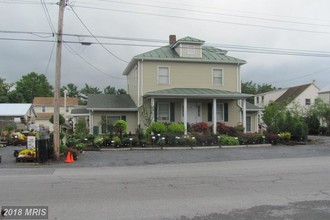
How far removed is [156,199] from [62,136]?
1363cm

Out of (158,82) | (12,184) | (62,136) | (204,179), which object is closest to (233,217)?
(204,179)

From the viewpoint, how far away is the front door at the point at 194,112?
31.7 m

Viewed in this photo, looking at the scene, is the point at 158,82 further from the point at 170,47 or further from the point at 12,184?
the point at 12,184

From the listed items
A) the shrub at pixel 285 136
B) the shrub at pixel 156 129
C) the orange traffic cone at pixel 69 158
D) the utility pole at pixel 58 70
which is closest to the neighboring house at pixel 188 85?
the shrub at pixel 156 129

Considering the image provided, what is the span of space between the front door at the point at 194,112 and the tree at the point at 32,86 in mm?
78349

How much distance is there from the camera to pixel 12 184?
10594mm

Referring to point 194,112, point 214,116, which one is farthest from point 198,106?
point 214,116

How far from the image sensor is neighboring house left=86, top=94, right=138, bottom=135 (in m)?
30.7

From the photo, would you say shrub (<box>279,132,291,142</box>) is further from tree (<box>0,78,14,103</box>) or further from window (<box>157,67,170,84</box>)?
tree (<box>0,78,14,103</box>)

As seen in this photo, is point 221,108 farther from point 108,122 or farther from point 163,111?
point 108,122

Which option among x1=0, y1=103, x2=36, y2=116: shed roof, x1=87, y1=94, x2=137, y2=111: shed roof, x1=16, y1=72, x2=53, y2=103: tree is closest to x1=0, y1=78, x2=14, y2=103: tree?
x1=16, y1=72, x2=53, y2=103: tree

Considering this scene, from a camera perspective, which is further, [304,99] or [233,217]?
[304,99]

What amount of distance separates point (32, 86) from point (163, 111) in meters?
81.7

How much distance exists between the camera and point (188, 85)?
31.9 m
